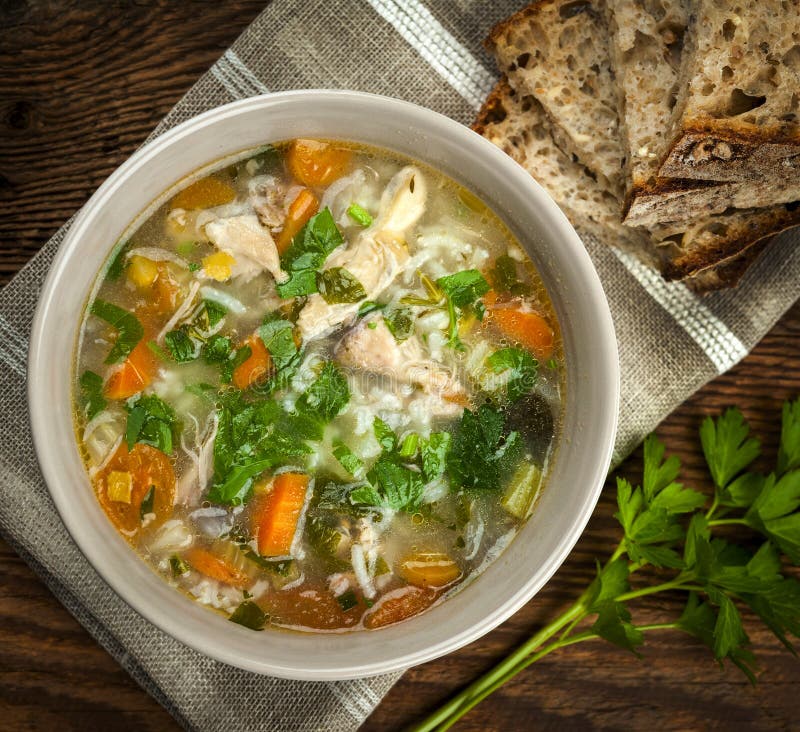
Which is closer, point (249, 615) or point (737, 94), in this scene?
point (249, 615)

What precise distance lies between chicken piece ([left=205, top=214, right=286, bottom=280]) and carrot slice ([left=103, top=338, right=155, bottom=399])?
355 millimetres

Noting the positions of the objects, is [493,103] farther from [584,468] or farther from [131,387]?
[131,387]

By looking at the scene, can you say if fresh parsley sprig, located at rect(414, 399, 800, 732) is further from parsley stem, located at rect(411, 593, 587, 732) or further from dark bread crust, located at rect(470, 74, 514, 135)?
dark bread crust, located at rect(470, 74, 514, 135)

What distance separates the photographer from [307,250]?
2.22 m

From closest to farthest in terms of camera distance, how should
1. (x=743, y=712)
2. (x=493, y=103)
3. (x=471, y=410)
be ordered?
(x=471, y=410) → (x=493, y=103) → (x=743, y=712)

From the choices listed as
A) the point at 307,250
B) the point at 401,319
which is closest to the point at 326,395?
the point at 401,319

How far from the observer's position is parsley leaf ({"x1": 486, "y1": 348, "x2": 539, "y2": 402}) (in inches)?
88.4

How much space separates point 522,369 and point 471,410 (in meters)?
0.20

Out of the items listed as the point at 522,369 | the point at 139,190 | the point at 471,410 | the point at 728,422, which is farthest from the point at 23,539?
the point at 728,422

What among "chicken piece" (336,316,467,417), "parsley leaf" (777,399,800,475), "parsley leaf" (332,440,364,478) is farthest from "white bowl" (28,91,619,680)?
"parsley leaf" (777,399,800,475)

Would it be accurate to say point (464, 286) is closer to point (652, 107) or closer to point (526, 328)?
point (526, 328)

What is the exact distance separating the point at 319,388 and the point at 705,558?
1.41 metres

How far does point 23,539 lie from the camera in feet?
8.11

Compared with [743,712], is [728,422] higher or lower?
higher
